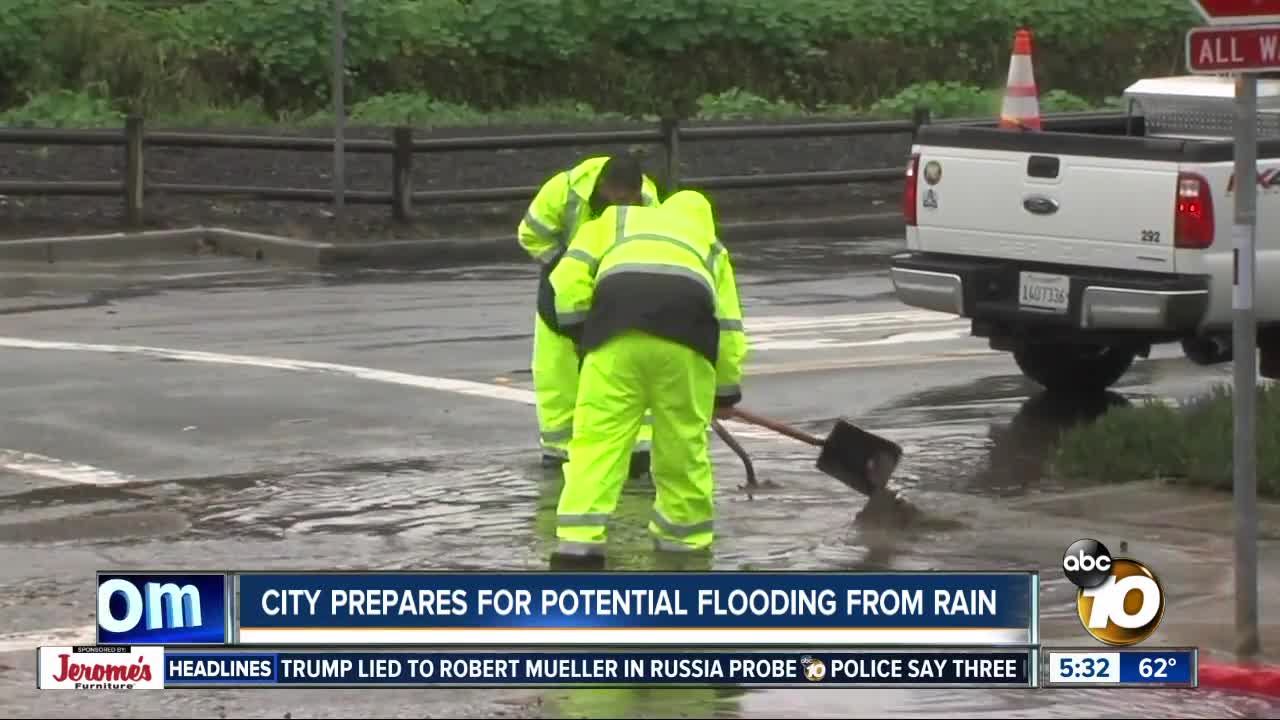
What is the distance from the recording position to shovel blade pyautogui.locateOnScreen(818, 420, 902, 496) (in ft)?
37.9

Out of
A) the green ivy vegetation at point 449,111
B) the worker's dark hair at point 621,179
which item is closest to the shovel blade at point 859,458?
the worker's dark hair at point 621,179

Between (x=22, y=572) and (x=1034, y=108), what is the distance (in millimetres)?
6706

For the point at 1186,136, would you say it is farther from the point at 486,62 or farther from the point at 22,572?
the point at 486,62

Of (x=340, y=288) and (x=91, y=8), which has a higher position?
(x=91, y=8)

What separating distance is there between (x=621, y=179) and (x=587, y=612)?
2.53 metres

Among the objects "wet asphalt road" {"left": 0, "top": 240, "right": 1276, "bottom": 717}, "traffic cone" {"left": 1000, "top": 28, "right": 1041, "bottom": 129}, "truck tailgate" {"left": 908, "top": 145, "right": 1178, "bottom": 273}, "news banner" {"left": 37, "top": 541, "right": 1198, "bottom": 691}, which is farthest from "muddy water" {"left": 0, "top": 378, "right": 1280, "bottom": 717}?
"traffic cone" {"left": 1000, "top": 28, "right": 1041, "bottom": 129}

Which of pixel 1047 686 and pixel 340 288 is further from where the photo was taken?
pixel 340 288

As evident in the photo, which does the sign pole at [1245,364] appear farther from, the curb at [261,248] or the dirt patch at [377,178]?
the dirt patch at [377,178]

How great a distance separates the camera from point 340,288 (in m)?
19.5

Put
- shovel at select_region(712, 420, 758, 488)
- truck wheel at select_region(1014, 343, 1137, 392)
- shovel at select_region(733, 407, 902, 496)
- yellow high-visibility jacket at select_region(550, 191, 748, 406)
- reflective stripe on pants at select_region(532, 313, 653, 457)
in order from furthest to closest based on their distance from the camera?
truck wheel at select_region(1014, 343, 1137, 392)
reflective stripe on pants at select_region(532, 313, 653, 457)
shovel at select_region(712, 420, 758, 488)
shovel at select_region(733, 407, 902, 496)
yellow high-visibility jacket at select_region(550, 191, 748, 406)

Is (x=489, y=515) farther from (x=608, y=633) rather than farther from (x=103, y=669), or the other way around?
(x=103, y=669)

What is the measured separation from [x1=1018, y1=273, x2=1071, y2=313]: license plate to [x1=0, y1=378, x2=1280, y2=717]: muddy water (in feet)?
2.24

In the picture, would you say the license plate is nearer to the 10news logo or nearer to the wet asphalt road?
the wet asphalt road

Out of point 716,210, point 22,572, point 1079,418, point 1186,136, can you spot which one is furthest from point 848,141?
point 22,572
